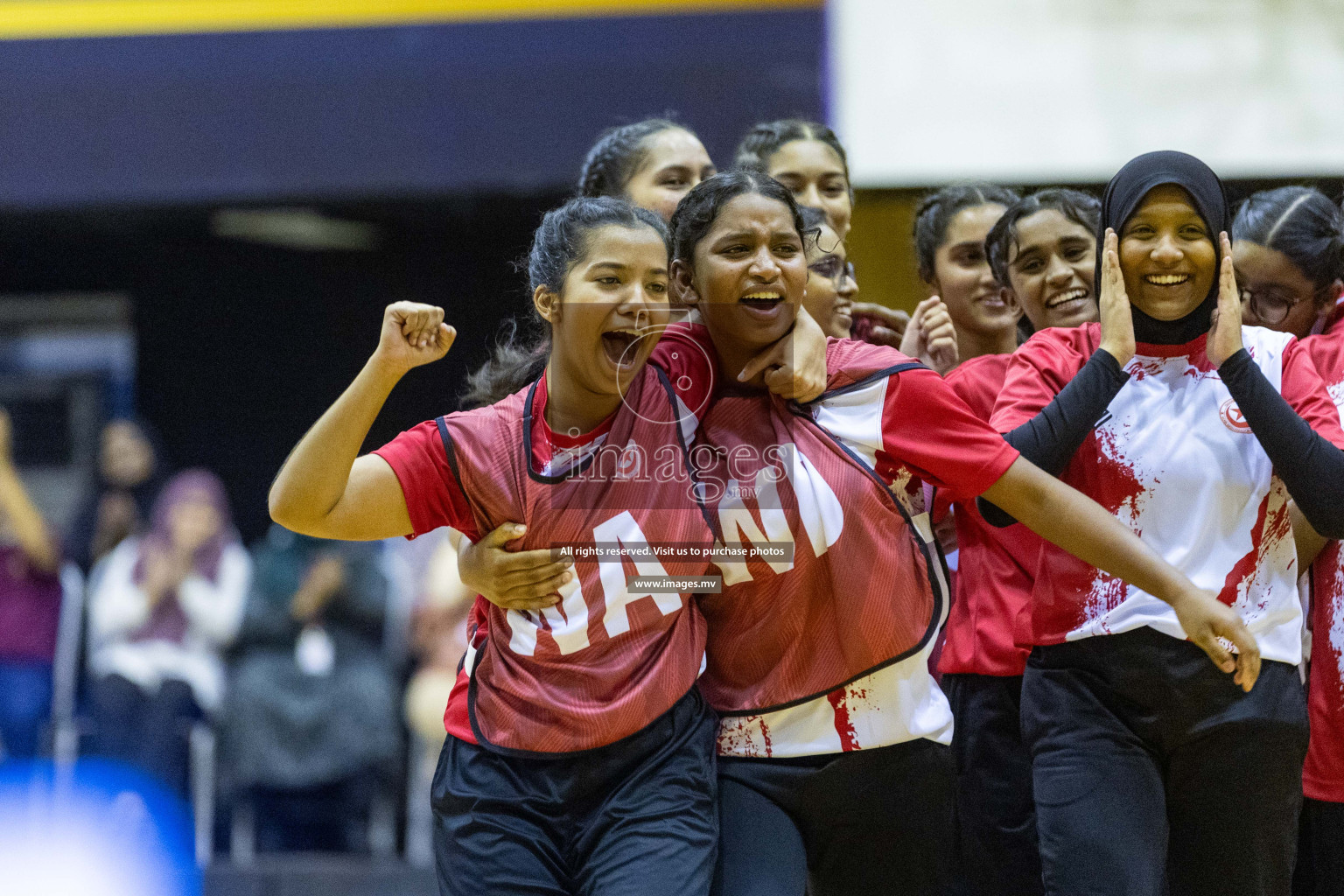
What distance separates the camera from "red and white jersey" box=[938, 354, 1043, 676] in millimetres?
2578

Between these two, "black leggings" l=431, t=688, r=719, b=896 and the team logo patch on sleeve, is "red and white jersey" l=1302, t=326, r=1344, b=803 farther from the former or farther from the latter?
"black leggings" l=431, t=688, r=719, b=896

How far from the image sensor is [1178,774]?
6.98 ft

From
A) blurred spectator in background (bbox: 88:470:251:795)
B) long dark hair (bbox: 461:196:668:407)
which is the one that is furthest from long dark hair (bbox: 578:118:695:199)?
blurred spectator in background (bbox: 88:470:251:795)

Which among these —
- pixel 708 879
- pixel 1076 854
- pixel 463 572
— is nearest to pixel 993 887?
pixel 1076 854

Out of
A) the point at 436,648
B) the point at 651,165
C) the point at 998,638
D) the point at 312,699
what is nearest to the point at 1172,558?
the point at 998,638

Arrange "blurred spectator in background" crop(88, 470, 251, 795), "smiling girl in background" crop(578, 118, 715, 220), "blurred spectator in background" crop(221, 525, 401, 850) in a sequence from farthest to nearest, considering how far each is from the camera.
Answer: "blurred spectator in background" crop(221, 525, 401, 850) < "blurred spectator in background" crop(88, 470, 251, 795) < "smiling girl in background" crop(578, 118, 715, 220)

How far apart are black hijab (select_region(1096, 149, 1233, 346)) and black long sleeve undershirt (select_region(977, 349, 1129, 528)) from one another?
134 millimetres

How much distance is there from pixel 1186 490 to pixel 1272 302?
80 centimetres

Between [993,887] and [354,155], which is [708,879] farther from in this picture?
[354,155]

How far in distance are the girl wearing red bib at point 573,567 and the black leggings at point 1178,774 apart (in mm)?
586

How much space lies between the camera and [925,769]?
2139 millimetres

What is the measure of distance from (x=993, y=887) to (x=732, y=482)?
1066 millimetres

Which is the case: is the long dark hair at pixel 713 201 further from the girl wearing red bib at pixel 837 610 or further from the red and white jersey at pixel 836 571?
the red and white jersey at pixel 836 571

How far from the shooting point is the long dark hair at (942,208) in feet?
10.6
